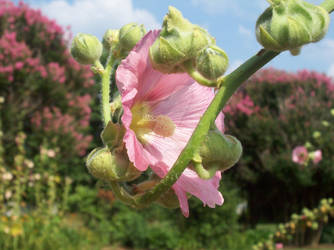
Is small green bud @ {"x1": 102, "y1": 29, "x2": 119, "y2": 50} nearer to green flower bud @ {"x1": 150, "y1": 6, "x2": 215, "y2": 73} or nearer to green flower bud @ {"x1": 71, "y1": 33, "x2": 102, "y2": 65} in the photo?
green flower bud @ {"x1": 71, "y1": 33, "x2": 102, "y2": 65}

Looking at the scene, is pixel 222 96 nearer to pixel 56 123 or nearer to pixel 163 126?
pixel 163 126

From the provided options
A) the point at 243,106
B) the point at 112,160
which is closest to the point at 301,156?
the point at 112,160

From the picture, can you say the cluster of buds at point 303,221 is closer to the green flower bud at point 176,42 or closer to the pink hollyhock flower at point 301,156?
the pink hollyhock flower at point 301,156

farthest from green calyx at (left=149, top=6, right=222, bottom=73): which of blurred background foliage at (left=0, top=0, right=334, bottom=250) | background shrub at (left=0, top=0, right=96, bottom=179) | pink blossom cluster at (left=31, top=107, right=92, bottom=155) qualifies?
pink blossom cluster at (left=31, top=107, right=92, bottom=155)

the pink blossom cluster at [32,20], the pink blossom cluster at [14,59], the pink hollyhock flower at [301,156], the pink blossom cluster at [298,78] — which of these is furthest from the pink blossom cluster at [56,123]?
the pink hollyhock flower at [301,156]

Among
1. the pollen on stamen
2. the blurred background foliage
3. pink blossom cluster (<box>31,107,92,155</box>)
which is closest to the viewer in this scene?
the pollen on stamen

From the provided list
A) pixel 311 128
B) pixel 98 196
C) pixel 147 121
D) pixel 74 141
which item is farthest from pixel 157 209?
pixel 147 121
